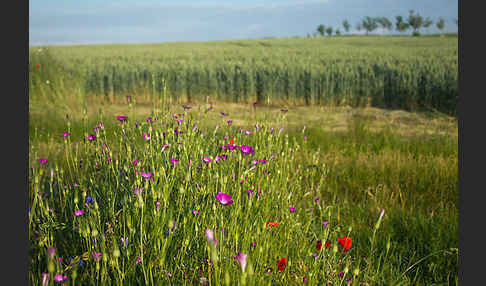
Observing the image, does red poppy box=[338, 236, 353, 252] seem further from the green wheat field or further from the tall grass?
the tall grass

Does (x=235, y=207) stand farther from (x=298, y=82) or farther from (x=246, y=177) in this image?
(x=298, y=82)

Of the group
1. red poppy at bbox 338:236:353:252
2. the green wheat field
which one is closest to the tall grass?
the green wheat field

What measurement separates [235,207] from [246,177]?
635mm

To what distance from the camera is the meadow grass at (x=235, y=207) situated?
1.52 meters

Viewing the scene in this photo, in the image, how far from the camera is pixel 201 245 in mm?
1727

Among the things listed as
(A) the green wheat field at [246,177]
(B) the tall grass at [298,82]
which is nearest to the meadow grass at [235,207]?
(A) the green wheat field at [246,177]

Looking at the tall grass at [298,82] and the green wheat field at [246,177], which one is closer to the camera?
the green wheat field at [246,177]

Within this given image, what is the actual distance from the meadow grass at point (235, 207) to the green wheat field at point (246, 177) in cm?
2

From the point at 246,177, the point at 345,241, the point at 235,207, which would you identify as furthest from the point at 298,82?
the point at 235,207

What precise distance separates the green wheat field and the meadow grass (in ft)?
0.05

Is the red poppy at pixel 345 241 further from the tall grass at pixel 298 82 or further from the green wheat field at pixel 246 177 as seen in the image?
the tall grass at pixel 298 82

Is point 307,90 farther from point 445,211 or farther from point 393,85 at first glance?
point 445,211

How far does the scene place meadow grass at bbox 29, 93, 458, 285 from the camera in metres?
1.52

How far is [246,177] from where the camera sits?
7.32 feet
